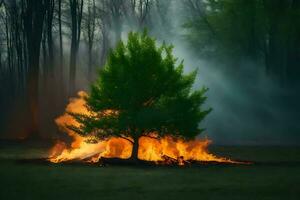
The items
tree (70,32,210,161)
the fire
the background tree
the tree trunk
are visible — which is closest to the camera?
tree (70,32,210,161)

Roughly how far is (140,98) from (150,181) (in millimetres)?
9563

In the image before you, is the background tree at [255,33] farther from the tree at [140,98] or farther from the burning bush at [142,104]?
the tree at [140,98]

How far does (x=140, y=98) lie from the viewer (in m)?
32.6

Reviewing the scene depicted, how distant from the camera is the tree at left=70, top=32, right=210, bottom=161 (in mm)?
31844

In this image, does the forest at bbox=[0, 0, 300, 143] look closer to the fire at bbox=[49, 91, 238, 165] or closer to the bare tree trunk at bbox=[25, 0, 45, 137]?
the bare tree trunk at bbox=[25, 0, 45, 137]

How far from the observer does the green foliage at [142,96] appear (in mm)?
31844

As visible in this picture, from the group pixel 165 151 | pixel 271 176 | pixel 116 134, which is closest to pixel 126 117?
pixel 116 134

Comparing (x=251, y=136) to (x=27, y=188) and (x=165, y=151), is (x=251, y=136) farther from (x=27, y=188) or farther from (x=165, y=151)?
(x=27, y=188)

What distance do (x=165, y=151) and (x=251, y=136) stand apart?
23.0 m

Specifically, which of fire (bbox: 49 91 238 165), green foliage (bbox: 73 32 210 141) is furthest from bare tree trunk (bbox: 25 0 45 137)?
green foliage (bbox: 73 32 210 141)

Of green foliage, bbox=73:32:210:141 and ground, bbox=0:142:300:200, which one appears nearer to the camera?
ground, bbox=0:142:300:200

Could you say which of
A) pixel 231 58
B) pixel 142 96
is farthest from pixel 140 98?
pixel 231 58

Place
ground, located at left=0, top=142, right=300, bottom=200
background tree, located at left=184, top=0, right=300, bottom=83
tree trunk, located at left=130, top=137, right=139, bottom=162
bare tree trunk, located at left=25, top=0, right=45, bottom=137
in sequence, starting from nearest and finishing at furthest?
ground, located at left=0, top=142, right=300, bottom=200
tree trunk, located at left=130, top=137, right=139, bottom=162
bare tree trunk, located at left=25, top=0, right=45, bottom=137
background tree, located at left=184, top=0, right=300, bottom=83

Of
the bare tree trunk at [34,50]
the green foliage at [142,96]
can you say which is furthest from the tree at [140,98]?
the bare tree trunk at [34,50]
